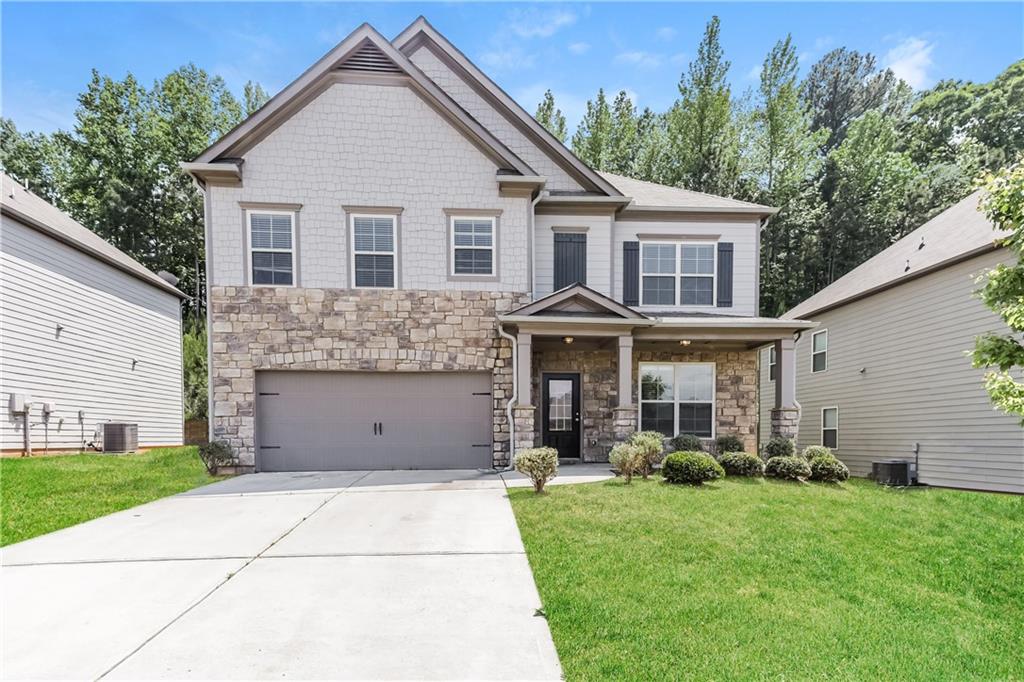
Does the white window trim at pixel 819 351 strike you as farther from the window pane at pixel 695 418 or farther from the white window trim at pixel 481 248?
the white window trim at pixel 481 248

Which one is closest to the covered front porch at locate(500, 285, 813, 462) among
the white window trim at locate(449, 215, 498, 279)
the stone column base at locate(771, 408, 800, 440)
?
the stone column base at locate(771, 408, 800, 440)

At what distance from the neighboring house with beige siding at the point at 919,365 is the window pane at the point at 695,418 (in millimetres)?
4776

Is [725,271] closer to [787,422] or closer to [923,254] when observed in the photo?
[787,422]

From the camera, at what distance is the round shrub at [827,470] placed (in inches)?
357

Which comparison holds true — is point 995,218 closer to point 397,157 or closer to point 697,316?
point 697,316

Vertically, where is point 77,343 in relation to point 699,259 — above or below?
below

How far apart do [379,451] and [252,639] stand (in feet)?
24.2

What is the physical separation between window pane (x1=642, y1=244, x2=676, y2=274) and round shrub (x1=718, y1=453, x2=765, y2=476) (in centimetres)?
498

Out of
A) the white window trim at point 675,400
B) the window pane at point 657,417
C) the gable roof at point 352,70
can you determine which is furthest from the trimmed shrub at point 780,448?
the gable roof at point 352,70

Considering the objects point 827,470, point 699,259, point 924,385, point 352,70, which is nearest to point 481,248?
point 352,70

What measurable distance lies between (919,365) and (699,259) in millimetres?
5647

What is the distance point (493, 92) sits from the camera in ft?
40.4

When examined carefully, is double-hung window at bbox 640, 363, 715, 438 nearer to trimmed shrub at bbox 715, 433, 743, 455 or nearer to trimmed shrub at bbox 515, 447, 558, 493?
trimmed shrub at bbox 715, 433, 743, 455

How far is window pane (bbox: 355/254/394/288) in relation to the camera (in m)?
10.9
